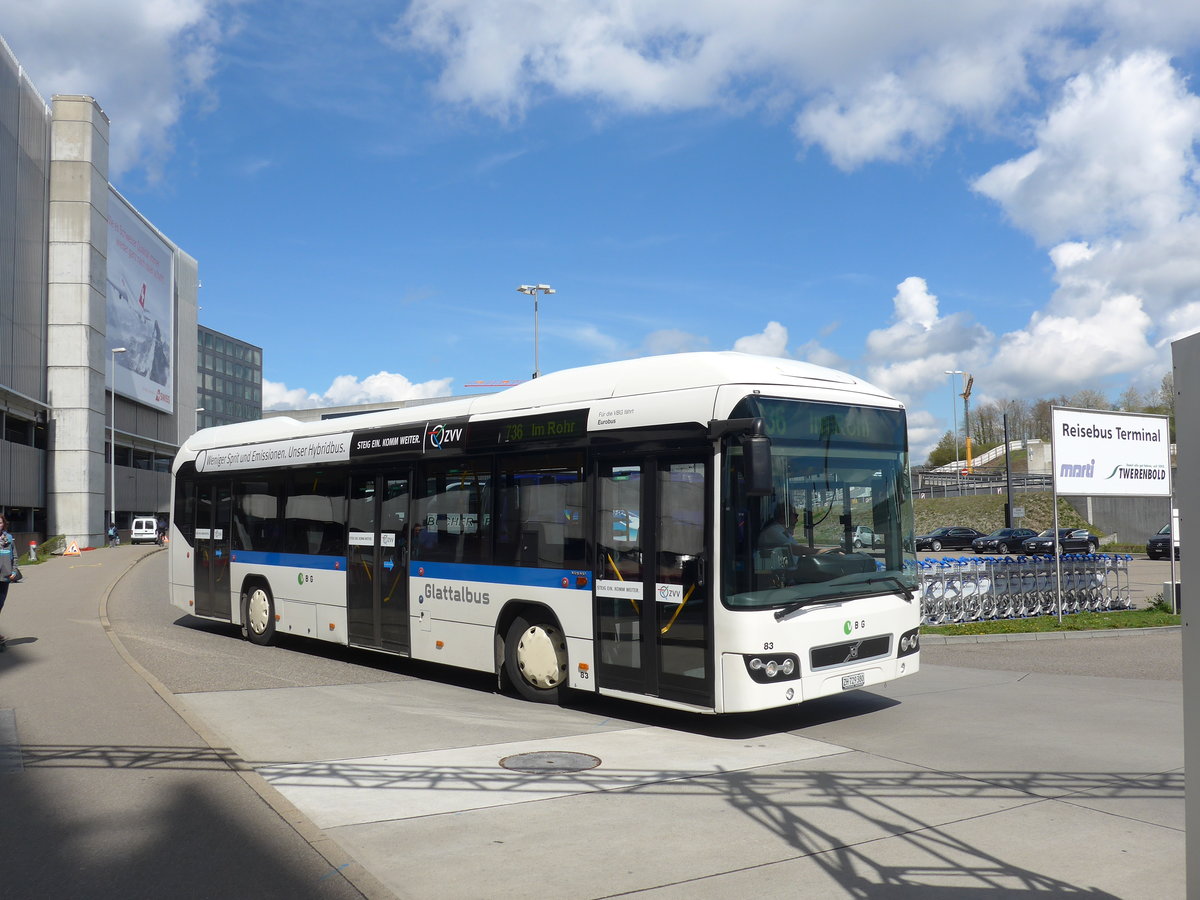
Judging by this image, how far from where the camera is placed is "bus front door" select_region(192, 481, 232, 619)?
15.8 m

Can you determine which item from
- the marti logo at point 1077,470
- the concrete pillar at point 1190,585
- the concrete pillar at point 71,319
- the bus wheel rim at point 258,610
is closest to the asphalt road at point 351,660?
the bus wheel rim at point 258,610

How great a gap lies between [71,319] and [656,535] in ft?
194

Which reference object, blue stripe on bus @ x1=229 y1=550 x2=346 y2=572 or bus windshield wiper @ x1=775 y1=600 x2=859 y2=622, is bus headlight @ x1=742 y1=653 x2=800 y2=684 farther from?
blue stripe on bus @ x1=229 y1=550 x2=346 y2=572

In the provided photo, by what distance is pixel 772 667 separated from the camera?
816cm

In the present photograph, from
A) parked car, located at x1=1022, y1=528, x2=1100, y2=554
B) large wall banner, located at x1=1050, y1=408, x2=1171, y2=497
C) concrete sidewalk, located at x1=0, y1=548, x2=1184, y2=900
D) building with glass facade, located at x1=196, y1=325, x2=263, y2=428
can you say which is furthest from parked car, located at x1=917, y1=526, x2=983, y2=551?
building with glass facade, located at x1=196, y1=325, x2=263, y2=428

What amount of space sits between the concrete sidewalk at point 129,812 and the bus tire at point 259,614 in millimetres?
3711

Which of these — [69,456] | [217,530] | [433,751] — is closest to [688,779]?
[433,751]

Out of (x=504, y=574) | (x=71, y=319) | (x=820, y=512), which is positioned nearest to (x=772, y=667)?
(x=820, y=512)

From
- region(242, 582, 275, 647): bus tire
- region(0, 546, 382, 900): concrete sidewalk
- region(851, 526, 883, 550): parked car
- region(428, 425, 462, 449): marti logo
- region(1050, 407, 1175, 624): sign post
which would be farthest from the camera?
region(1050, 407, 1175, 624): sign post

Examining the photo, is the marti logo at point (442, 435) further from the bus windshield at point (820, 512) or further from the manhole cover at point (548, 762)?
the manhole cover at point (548, 762)

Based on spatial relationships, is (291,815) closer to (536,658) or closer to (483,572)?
(536,658)

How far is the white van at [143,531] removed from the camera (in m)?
66.7

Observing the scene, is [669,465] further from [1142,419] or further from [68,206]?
[68,206]

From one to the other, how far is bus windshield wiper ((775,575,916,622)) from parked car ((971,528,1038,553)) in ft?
152
